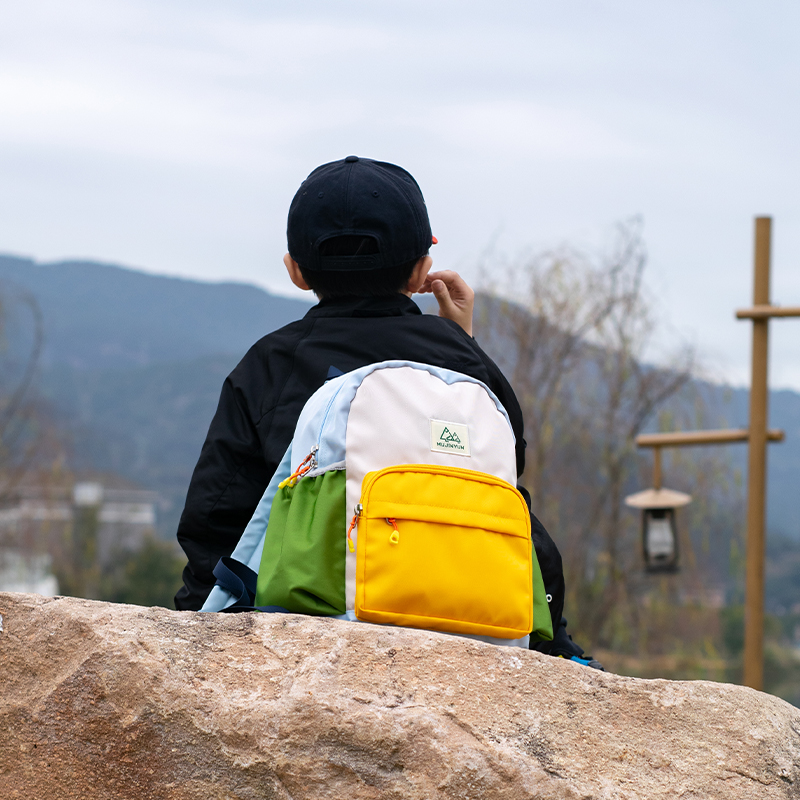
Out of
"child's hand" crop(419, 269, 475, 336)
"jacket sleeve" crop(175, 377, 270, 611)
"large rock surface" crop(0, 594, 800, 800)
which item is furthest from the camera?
"child's hand" crop(419, 269, 475, 336)

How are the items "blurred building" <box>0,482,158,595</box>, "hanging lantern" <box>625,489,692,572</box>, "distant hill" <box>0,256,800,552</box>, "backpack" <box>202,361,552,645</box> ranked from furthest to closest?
1. "distant hill" <box>0,256,800,552</box>
2. "blurred building" <box>0,482,158,595</box>
3. "hanging lantern" <box>625,489,692,572</box>
4. "backpack" <box>202,361,552,645</box>

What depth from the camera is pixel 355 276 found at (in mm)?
1879

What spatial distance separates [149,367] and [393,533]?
184ft

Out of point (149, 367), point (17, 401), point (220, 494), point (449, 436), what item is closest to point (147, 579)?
point (17, 401)

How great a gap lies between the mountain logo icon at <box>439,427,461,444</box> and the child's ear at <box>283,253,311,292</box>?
0.50 meters

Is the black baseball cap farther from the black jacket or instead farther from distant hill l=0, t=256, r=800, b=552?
distant hill l=0, t=256, r=800, b=552

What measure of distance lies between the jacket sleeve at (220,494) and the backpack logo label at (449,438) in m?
0.37

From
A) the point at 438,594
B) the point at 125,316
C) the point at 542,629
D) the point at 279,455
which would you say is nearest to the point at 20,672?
the point at 279,455

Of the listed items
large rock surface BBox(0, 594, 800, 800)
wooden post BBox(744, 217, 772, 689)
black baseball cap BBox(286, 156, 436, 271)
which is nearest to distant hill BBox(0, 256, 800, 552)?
wooden post BBox(744, 217, 772, 689)

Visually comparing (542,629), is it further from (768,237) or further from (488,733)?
(768,237)

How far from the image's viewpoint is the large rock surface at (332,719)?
4.59ft

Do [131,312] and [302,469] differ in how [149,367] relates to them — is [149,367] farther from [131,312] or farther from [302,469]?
[302,469]

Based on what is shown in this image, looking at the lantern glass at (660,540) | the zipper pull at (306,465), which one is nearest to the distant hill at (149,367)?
the lantern glass at (660,540)

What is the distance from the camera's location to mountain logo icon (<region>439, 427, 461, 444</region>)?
1.60 m
